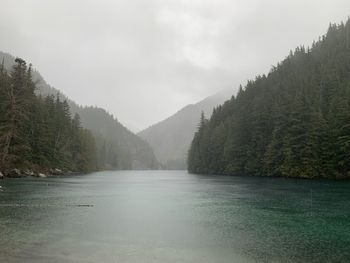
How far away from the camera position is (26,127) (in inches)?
3807

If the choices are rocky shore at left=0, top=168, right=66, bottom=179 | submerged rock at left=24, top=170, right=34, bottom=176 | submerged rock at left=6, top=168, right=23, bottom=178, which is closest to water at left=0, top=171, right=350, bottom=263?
rocky shore at left=0, top=168, right=66, bottom=179

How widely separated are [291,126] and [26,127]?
68.6 metres

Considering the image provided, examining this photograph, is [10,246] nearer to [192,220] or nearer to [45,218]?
[45,218]

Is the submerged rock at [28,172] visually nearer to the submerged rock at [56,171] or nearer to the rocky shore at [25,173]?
the rocky shore at [25,173]

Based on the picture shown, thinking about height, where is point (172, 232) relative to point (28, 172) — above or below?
below

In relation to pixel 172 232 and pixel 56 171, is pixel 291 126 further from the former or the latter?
pixel 172 232

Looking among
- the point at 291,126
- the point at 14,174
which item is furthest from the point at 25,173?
the point at 291,126

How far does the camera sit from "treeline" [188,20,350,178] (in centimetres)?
9206

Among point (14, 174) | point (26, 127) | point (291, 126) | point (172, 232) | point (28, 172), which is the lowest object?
point (172, 232)

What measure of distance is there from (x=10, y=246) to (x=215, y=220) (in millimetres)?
16060

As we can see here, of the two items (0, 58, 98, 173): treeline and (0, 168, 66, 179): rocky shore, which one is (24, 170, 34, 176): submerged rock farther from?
(0, 58, 98, 173): treeline

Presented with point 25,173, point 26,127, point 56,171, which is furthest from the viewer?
point 56,171

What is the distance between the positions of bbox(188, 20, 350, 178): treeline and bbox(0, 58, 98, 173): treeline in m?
58.3

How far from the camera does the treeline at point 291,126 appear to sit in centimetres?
9206
